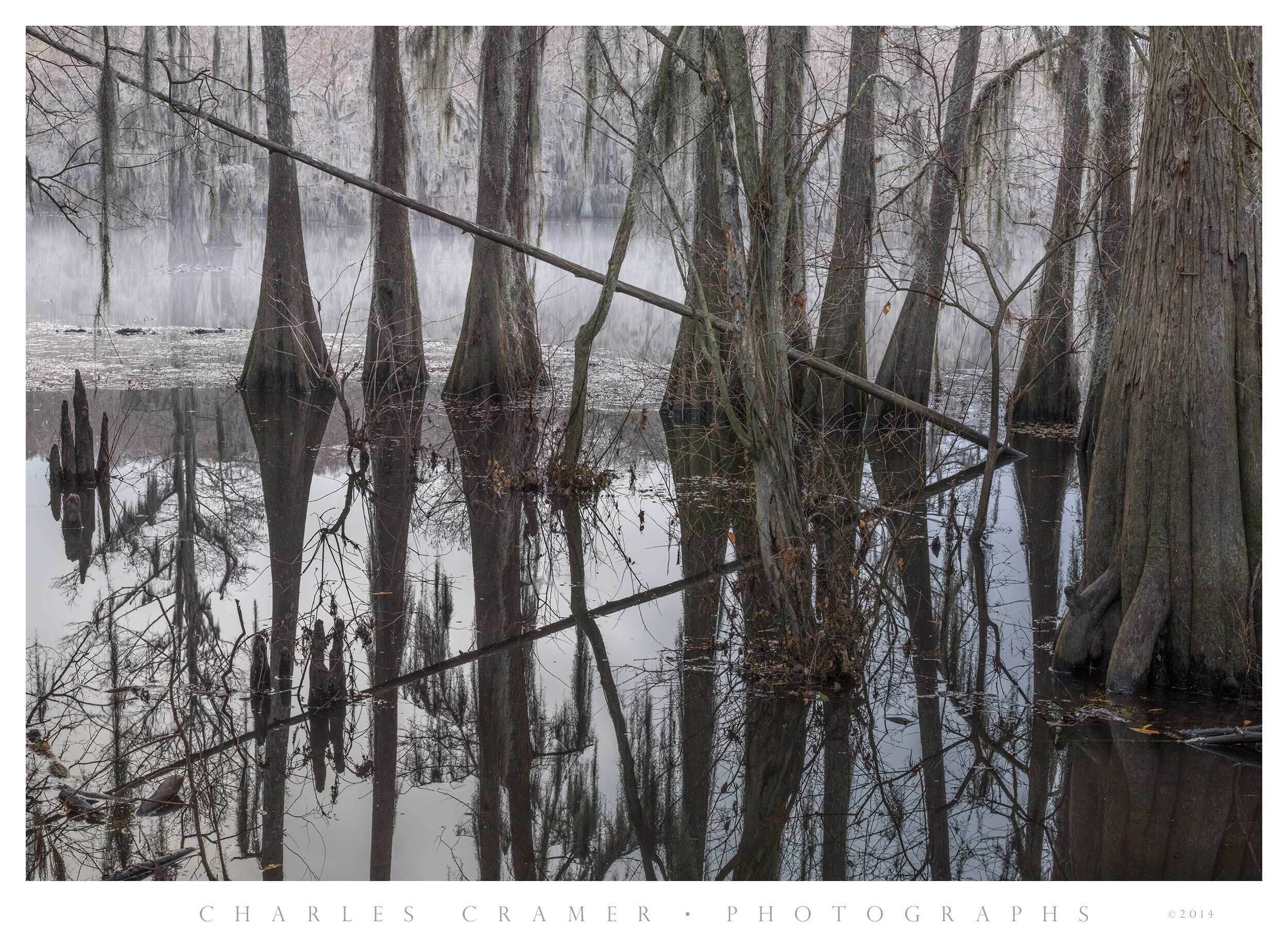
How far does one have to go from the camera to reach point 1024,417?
1200 cm

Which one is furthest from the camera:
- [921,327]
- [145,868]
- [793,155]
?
[921,327]

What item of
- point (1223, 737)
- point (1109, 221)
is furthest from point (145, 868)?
point (1109, 221)

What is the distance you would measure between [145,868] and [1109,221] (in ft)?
32.8

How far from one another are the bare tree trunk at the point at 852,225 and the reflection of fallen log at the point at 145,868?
8.58 m

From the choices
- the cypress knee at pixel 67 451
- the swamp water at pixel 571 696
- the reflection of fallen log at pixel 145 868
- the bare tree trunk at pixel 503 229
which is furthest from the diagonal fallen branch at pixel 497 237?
the reflection of fallen log at pixel 145 868

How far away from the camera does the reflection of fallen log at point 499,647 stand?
4.04 meters

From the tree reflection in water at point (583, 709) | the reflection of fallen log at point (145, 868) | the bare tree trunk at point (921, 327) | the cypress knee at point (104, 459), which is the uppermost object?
the bare tree trunk at point (921, 327)

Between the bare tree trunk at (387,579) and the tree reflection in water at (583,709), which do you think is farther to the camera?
the bare tree trunk at (387,579)

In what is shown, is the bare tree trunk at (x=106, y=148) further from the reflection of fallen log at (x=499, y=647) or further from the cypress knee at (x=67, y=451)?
the reflection of fallen log at (x=499, y=647)

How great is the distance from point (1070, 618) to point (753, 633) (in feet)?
4.55

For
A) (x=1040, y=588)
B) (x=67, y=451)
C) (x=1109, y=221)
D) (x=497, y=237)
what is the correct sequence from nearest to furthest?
(x=1040, y=588) < (x=497, y=237) < (x=67, y=451) < (x=1109, y=221)

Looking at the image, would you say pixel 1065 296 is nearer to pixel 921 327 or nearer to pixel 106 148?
pixel 921 327

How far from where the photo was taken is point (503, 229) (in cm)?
1300

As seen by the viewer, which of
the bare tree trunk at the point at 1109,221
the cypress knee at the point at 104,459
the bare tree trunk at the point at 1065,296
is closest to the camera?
the cypress knee at the point at 104,459
